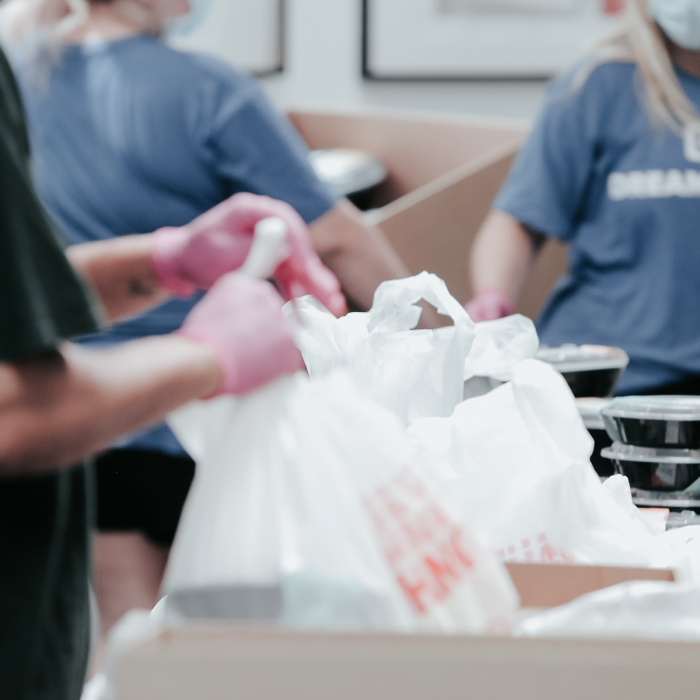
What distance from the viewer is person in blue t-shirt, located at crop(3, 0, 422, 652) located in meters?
1.17

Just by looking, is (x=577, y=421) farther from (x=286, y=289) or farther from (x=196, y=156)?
A: (x=196, y=156)

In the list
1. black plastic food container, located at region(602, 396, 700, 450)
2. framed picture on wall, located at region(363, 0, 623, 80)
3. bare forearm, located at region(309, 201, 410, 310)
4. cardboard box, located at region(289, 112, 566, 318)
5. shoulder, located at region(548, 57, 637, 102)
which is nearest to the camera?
black plastic food container, located at region(602, 396, 700, 450)

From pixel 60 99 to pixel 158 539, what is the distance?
581mm

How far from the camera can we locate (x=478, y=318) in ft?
4.40

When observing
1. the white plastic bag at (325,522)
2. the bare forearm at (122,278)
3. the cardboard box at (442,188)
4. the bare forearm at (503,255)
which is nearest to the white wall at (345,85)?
the cardboard box at (442,188)

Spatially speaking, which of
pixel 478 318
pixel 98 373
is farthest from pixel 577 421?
pixel 478 318

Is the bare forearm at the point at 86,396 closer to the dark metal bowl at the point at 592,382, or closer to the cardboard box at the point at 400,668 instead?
the cardboard box at the point at 400,668

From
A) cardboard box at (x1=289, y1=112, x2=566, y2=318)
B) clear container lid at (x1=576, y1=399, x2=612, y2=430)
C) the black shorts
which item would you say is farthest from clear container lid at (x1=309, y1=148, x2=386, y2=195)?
clear container lid at (x1=576, y1=399, x2=612, y2=430)

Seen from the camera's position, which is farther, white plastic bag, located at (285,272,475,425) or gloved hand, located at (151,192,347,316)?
gloved hand, located at (151,192,347,316)

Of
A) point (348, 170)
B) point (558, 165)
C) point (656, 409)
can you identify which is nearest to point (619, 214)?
point (558, 165)

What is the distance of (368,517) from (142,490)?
769 millimetres

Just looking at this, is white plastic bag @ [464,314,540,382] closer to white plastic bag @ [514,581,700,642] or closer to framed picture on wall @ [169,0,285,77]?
white plastic bag @ [514,581,700,642]

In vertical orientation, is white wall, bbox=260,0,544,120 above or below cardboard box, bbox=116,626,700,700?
below

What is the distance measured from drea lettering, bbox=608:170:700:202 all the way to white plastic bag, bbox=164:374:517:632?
1.02m
